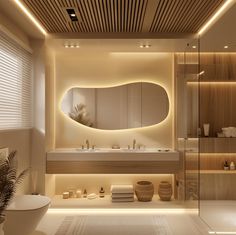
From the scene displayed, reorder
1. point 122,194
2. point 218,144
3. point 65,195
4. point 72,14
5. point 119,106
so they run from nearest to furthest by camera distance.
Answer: point 72,14 → point 122,194 → point 218,144 → point 65,195 → point 119,106

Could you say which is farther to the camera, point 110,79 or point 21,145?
point 110,79

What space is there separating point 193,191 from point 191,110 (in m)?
1.14

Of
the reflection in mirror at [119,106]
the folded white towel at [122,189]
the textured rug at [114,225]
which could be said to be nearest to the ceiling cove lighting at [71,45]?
the reflection in mirror at [119,106]

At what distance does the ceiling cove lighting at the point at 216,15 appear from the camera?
3.21 metres

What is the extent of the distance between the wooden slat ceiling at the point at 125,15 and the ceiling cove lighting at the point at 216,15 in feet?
0.19

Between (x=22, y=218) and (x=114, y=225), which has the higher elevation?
(x=22, y=218)

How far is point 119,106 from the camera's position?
5.05m

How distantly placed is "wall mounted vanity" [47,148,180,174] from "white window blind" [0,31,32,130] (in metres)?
0.74

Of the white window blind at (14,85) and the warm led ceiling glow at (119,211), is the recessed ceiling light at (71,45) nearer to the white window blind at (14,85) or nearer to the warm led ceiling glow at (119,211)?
the white window blind at (14,85)

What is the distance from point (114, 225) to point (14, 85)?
2.25 metres

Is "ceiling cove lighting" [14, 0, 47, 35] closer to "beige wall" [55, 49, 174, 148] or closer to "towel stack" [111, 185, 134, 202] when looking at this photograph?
"beige wall" [55, 49, 174, 148]

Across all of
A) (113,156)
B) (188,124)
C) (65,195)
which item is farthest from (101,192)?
(188,124)

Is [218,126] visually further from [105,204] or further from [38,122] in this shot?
[38,122]

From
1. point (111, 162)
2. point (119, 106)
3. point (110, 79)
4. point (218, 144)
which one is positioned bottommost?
point (111, 162)
